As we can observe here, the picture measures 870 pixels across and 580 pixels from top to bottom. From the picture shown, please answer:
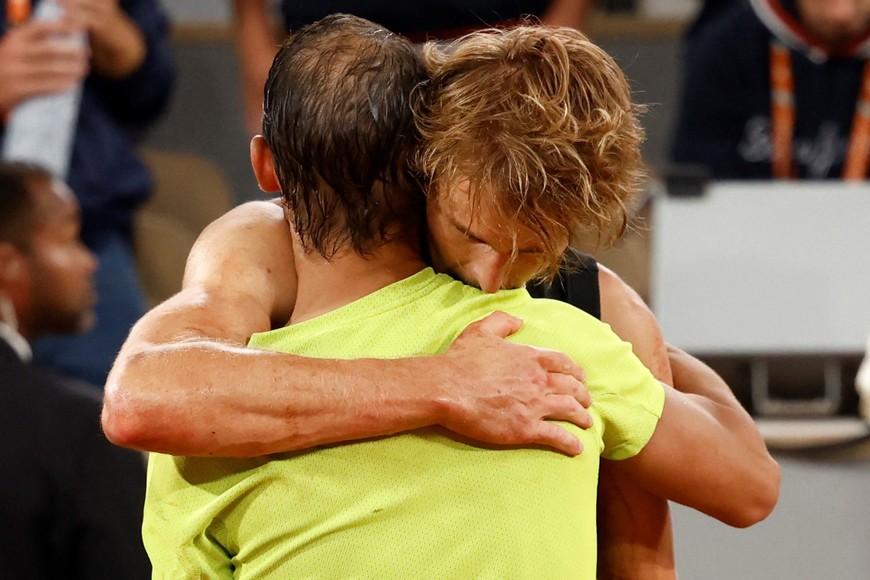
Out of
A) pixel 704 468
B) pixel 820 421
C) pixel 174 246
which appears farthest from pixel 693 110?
pixel 704 468

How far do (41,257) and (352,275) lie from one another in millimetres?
1820

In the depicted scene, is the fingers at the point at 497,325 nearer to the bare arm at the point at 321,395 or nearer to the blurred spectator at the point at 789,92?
the bare arm at the point at 321,395

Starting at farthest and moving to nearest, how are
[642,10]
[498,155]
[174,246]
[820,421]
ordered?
1. [642,10]
2. [174,246]
3. [820,421]
4. [498,155]

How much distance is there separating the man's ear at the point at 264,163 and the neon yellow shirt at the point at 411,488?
0.36 feet

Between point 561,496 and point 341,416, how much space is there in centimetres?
15

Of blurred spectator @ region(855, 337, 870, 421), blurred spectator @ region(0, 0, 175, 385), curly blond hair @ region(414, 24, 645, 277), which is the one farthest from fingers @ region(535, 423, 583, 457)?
blurred spectator @ region(0, 0, 175, 385)

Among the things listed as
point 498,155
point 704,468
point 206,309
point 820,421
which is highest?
point 498,155

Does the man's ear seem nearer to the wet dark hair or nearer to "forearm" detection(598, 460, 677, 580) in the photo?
the wet dark hair

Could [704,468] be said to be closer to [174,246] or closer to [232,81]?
[174,246]

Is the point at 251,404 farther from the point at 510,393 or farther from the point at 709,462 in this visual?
the point at 709,462

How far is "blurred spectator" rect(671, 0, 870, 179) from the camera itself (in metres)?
2.48

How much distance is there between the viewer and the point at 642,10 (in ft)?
11.4

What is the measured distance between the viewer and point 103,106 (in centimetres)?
264

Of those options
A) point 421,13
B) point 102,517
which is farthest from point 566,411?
point 102,517
